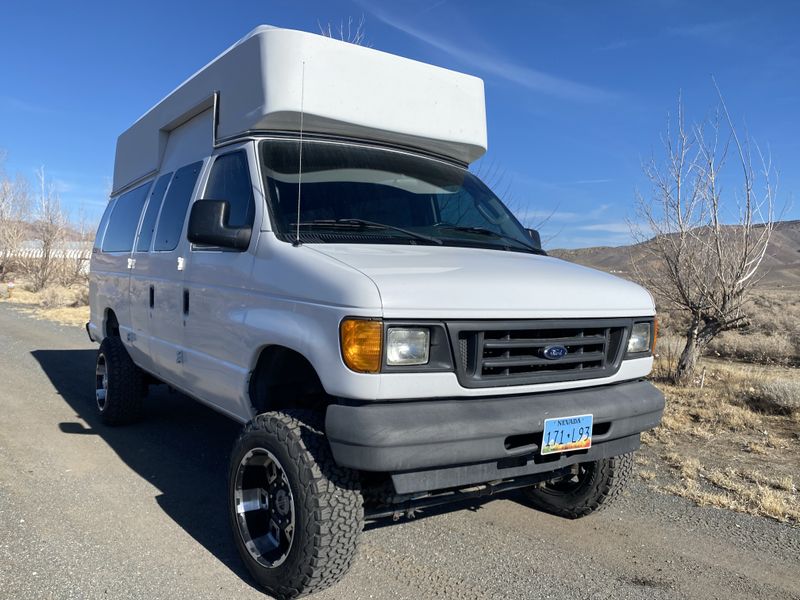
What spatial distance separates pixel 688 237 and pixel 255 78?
7226mm

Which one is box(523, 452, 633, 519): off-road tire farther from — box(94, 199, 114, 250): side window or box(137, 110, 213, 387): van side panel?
box(94, 199, 114, 250): side window

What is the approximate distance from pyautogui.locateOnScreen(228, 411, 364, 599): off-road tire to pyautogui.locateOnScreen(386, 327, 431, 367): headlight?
1.93 feet

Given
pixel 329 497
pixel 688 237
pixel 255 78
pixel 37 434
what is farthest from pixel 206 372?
pixel 688 237

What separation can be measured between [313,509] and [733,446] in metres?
4.75

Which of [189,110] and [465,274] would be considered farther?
[189,110]

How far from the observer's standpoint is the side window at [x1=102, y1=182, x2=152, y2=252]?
5.91m

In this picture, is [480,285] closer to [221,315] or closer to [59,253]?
[221,315]

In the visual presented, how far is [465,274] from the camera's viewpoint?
310 cm

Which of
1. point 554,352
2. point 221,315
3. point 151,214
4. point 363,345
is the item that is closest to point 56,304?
point 151,214

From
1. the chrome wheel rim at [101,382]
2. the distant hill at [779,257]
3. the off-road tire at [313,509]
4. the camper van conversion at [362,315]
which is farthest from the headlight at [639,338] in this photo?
the distant hill at [779,257]

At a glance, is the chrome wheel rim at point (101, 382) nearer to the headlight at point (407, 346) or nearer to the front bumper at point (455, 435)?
the front bumper at point (455, 435)

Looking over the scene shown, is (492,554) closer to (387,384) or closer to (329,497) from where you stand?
(329,497)

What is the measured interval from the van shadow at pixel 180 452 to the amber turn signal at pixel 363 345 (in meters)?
1.40

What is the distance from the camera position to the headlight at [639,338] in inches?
143
